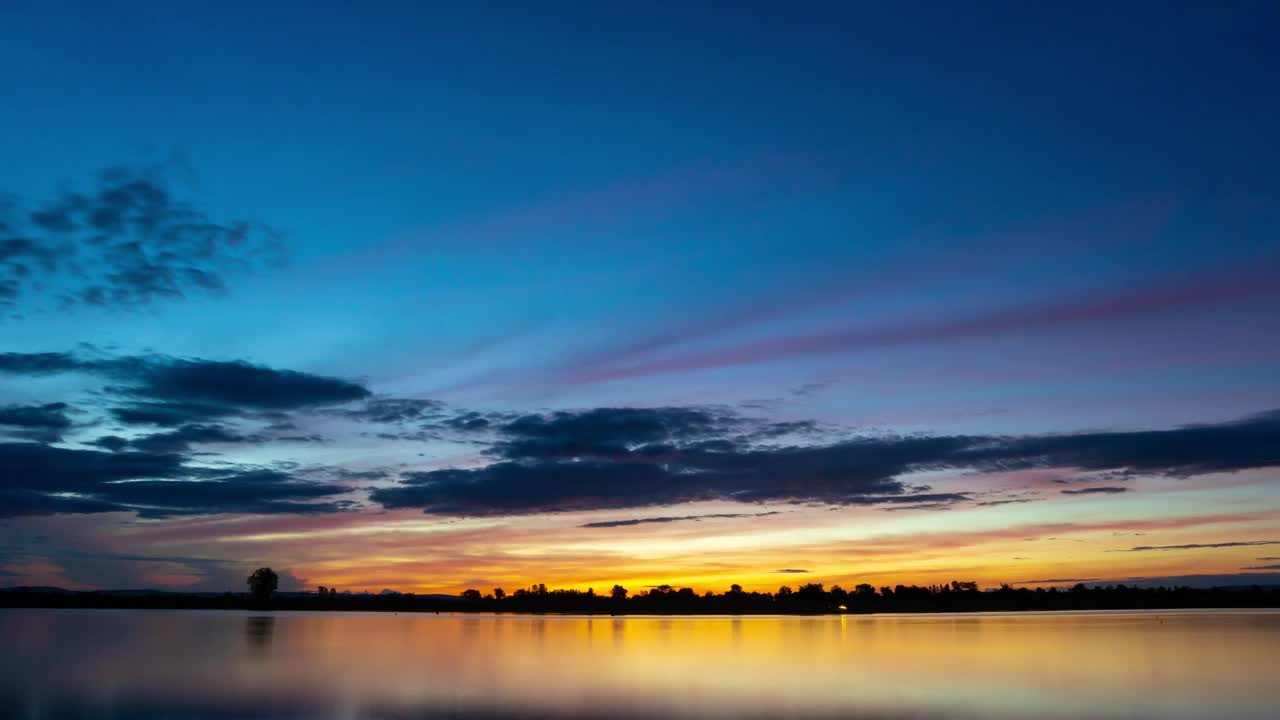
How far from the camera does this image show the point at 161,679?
45.0 m

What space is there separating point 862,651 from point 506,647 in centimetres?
3035

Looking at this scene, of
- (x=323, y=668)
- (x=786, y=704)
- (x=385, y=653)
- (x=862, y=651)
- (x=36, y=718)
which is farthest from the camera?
(x=862, y=651)

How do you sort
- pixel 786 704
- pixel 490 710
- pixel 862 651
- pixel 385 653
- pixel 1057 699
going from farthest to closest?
1. pixel 862 651
2. pixel 385 653
3. pixel 1057 699
4. pixel 786 704
5. pixel 490 710

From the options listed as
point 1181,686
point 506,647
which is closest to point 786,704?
point 1181,686

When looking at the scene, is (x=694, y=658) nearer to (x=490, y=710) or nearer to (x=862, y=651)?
(x=862, y=651)

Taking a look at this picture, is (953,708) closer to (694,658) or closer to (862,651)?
(694,658)

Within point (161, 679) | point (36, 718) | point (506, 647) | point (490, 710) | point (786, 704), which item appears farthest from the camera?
point (506, 647)

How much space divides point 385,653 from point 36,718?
141 ft

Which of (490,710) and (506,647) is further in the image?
(506,647)

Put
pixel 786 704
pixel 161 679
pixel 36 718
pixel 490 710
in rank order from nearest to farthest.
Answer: pixel 36 718 → pixel 490 710 → pixel 786 704 → pixel 161 679

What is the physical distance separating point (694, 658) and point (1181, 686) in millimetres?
30750

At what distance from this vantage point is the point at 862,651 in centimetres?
7706

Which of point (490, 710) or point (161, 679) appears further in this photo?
point (161, 679)

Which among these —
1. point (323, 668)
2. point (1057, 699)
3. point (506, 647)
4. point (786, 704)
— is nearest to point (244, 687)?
point (323, 668)
